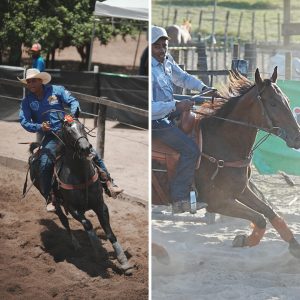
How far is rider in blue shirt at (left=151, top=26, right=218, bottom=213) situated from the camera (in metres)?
4.66

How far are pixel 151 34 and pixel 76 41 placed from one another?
4.29m

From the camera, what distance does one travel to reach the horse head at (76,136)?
488 cm

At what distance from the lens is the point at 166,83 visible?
15.3ft

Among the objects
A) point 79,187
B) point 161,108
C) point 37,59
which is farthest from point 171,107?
point 37,59

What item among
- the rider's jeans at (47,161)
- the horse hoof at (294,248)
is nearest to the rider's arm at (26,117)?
the rider's jeans at (47,161)

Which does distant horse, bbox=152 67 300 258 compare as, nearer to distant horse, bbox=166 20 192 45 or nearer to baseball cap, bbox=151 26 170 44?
distant horse, bbox=166 20 192 45

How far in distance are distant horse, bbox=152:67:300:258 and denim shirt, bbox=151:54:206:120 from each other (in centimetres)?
19

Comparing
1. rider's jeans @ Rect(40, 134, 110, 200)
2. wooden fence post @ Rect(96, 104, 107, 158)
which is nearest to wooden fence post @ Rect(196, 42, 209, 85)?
rider's jeans @ Rect(40, 134, 110, 200)

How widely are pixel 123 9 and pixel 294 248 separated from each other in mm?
3956

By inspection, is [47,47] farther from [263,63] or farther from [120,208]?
[263,63]

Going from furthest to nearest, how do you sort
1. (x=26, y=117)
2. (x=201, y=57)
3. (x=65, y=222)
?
(x=65, y=222)
(x=26, y=117)
(x=201, y=57)

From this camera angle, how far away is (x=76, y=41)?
877 cm

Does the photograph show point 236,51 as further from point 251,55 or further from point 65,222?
point 65,222

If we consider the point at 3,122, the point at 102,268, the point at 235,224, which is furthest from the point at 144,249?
the point at 3,122
